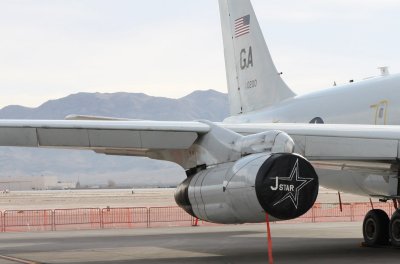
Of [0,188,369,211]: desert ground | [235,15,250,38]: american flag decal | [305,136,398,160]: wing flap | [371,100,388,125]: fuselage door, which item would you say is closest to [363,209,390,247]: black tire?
[371,100,388,125]: fuselage door

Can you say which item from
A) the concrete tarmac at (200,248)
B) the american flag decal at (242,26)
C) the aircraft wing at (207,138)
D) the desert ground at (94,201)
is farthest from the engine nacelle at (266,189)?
the desert ground at (94,201)

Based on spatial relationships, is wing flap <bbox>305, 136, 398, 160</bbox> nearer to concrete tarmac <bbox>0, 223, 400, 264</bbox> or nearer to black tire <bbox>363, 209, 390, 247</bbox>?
concrete tarmac <bbox>0, 223, 400, 264</bbox>

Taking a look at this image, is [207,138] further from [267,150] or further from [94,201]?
[94,201]

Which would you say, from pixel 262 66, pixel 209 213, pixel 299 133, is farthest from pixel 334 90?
pixel 209 213

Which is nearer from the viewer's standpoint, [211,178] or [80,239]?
[211,178]

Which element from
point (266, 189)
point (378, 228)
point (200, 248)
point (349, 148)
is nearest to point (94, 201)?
Answer: point (200, 248)

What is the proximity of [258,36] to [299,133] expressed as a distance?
11.1 m

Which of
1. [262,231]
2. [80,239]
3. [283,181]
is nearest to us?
[283,181]

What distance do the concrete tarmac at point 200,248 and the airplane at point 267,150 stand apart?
155 cm

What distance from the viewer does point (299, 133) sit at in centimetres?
1534

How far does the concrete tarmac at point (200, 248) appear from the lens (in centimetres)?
1680

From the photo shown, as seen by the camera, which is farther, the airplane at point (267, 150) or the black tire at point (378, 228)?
the black tire at point (378, 228)

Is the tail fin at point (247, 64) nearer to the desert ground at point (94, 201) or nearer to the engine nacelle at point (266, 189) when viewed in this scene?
the engine nacelle at point (266, 189)

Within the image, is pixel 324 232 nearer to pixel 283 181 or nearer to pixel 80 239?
pixel 80 239
